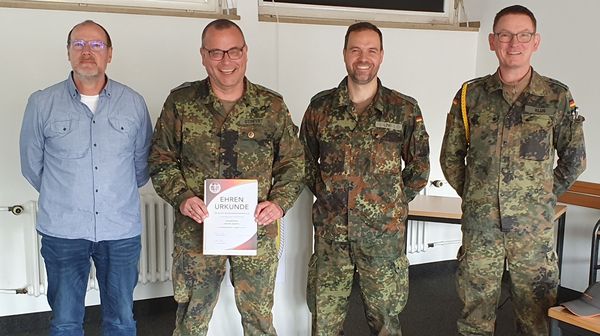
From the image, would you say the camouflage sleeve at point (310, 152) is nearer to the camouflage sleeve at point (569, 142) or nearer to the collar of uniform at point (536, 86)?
the collar of uniform at point (536, 86)

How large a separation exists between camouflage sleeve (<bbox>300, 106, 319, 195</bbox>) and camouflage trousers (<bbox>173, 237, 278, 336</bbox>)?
1.07 ft

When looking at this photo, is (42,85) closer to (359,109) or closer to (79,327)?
(79,327)

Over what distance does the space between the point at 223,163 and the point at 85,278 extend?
0.75 m

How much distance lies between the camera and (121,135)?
220 centimetres

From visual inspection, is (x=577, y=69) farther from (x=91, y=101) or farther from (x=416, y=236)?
(x=91, y=101)

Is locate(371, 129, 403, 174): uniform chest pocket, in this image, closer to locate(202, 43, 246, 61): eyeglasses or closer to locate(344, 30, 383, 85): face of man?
locate(344, 30, 383, 85): face of man

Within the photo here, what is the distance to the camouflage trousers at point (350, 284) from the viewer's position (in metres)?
2.27

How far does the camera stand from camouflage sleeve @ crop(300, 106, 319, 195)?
239 cm

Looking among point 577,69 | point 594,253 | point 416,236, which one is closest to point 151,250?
point 416,236

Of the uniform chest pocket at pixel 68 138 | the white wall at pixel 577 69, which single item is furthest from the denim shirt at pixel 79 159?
the white wall at pixel 577 69

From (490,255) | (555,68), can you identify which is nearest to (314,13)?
(555,68)

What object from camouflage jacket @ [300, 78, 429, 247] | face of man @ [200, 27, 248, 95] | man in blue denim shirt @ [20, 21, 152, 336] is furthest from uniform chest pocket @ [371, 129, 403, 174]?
man in blue denim shirt @ [20, 21, 152, 336]

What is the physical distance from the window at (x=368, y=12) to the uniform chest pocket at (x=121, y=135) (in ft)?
4.90

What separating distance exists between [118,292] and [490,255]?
1540 mm
